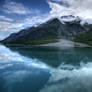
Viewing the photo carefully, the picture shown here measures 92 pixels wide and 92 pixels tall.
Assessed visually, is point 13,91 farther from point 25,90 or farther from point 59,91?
point 59,91

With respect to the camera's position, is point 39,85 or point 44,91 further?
point 39,85

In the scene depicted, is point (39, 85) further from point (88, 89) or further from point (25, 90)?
point (88, 89)

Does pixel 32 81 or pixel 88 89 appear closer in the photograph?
pixel 88 89

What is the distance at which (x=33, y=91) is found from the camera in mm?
11953

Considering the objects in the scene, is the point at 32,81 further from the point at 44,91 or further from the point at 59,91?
the point at 59,91

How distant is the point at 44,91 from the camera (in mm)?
11969

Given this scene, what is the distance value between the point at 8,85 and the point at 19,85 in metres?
1.30

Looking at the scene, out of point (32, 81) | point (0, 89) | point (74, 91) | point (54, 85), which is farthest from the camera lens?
point (32, 81)

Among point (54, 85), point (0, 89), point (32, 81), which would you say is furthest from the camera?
point (32, 81)

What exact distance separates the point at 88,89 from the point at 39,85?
5.31 m

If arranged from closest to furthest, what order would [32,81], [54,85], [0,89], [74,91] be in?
[74,91]
[0,89]
[54,85]
[32,81]

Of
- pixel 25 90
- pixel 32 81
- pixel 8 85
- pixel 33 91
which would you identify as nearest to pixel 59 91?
pixel 33 91

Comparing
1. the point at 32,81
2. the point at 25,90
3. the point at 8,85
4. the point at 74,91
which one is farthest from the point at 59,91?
the point at 8,85

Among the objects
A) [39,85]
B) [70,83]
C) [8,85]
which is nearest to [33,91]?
[39,85]
